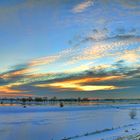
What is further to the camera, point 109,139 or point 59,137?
point 59,137

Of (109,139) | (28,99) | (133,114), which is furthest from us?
(28,99)

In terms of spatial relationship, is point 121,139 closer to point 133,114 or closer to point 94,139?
point 94,139

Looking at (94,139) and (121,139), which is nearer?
(121,139)

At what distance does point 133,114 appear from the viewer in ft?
158

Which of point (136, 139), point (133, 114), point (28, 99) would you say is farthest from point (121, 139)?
point (28, 99)

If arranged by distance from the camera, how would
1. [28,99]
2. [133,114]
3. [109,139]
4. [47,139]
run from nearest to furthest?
[109,139]
[47,139]
[133,114]
[28,99]

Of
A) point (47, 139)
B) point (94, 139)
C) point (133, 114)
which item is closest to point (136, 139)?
point (94, 139)

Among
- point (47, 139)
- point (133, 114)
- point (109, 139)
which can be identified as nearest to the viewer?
point (109, 139)

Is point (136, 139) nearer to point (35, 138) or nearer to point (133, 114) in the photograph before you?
point (35, 138)

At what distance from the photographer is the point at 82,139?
74.6 ft

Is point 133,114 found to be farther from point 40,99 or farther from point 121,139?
point 40,99

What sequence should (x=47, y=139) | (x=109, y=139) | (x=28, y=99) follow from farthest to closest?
1. (x=28, y=99)
2. (x=47, y=139)
3. (x=109, y=139)

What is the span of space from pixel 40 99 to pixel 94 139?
559ft

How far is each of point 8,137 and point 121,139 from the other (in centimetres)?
813
